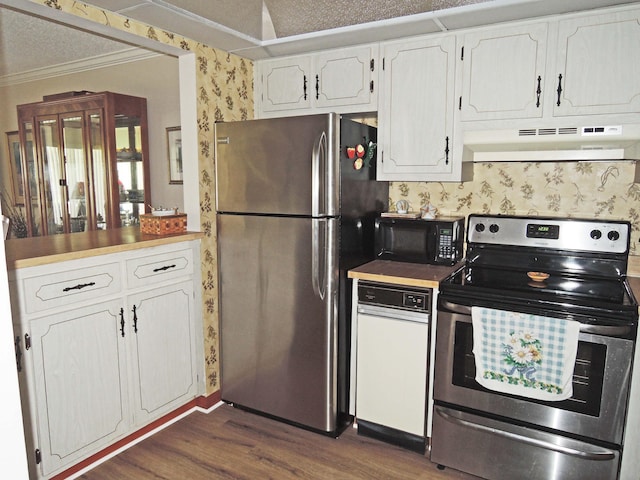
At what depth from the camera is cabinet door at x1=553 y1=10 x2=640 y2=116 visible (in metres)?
2.02

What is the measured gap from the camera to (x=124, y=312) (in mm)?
2297

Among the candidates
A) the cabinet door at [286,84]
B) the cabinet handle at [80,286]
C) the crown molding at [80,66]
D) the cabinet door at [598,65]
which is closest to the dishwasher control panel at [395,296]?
the cabinet door at [598,65]

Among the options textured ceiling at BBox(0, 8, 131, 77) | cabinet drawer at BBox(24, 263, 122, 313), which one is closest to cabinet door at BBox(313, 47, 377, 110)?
cabinet drawer at BBox(24, 263, 122, 313)

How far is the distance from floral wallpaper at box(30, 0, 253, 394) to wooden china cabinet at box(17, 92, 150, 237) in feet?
5.02

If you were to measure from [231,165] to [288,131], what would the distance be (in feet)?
1.37

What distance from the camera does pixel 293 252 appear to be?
2.43 meters

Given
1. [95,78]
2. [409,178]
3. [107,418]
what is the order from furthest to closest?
[95,78] < [409,178] < [107,418]

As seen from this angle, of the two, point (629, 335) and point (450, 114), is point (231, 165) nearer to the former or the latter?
point (450, 114)

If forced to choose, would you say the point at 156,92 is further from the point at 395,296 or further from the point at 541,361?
the point at 541,361

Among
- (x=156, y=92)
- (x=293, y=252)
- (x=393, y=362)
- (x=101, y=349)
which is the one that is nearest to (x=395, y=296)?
(x=393, y=362)

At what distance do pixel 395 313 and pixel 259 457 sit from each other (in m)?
1.02

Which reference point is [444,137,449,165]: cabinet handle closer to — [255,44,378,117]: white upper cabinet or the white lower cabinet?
[255,44,378,117]: white upper cabinet

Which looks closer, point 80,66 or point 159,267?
point 159,267

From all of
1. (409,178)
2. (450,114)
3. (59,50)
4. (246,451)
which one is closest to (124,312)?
(246,451)
